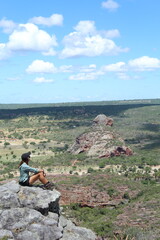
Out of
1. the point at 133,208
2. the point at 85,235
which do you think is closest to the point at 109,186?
the point at 133,208

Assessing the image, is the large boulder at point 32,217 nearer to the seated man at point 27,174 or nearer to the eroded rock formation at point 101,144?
the seated man at point 27,174

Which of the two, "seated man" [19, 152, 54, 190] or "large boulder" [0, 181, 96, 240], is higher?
"seated man" [19, 152, 54, 190]

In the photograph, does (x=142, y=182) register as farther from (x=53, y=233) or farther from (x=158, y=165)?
(x=53, y=233)

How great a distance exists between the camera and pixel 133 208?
39812 millimetres

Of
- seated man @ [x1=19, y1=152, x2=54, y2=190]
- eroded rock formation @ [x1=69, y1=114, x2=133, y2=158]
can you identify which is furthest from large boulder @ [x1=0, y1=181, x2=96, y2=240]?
eroded rock formation @ [x1=69, y1=114, x2=133, y2=158]

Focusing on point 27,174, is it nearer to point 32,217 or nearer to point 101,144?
point 32,217

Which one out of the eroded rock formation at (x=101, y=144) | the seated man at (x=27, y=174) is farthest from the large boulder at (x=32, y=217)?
the eroded rock formation at (x=101, y=144)

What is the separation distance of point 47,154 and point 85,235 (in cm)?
7913

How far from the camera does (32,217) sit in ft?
65.7

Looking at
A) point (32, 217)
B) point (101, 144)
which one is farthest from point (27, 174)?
point (101, 144)

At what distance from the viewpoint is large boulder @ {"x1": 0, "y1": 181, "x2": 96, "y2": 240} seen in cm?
1905

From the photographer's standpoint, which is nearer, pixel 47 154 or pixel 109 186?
pixel 109 186

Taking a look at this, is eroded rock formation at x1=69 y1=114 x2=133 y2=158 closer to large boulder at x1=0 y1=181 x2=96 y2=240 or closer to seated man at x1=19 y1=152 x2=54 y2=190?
large boulder at x1=0 y1=181 x2=96 y2=240

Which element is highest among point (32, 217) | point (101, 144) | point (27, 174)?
point (27, 174)
